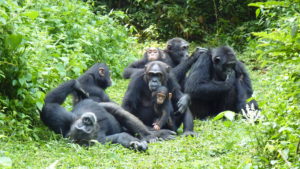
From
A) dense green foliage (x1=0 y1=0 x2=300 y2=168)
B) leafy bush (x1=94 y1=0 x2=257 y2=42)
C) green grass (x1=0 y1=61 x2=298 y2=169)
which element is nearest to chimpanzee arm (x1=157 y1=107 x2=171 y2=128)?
dense green foliage (x1=0 y1=0 x2=300 y2=168)

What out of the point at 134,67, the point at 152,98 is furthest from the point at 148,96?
the point at 134,67

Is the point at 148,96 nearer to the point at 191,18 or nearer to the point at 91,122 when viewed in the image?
the point at 91,122

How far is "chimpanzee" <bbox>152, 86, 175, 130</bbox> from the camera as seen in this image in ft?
28.0

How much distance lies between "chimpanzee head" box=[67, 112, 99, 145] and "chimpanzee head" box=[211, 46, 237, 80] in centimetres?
335

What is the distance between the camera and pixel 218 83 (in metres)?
9.77

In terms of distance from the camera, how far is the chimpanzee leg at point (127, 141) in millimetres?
7027

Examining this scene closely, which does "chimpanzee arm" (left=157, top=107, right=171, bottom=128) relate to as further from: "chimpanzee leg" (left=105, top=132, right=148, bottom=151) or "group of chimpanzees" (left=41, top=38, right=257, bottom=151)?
"chimpanzee leg" (left=105, top=132, right=148, bottom=151)

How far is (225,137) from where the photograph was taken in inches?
306

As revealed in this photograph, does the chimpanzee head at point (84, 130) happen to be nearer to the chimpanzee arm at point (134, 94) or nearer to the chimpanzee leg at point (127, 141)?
the chimpanzee leg at point (127, 141)

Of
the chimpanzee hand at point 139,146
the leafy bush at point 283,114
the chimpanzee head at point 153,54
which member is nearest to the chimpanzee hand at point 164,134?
the chimpanzee hand at point 139,146

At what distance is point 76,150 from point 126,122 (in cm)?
145

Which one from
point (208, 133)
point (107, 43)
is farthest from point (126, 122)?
point (107, 43)

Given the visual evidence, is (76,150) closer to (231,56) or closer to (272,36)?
(272,36)

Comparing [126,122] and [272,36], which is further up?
[272,36]
